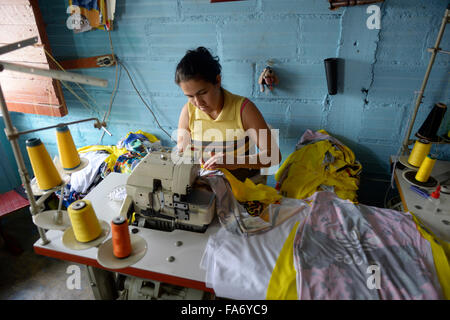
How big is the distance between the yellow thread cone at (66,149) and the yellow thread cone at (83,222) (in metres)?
0.29

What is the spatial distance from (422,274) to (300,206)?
56cm

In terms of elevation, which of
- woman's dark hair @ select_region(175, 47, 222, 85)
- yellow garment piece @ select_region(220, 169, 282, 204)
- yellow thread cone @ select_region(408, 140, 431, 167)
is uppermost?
woman's dark hair @ select_region(175, 47, 222, 85)

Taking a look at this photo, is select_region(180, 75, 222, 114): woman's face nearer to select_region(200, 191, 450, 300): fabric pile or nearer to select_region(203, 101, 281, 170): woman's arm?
select_region(203, 101, 281, 170): woman's arm

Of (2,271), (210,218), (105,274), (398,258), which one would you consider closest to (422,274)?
(398,258)

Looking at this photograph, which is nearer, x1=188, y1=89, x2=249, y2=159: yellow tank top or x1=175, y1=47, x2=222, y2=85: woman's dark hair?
x1=175, y1=47, x2=222, y2=85: woman's dark hair

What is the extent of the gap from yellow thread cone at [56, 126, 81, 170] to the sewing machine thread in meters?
0.45

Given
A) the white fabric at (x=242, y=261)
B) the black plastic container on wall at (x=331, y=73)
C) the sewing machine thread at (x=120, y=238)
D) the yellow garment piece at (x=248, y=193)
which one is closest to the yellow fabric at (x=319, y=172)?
the black plastic container on wall at (x=331, y=73)

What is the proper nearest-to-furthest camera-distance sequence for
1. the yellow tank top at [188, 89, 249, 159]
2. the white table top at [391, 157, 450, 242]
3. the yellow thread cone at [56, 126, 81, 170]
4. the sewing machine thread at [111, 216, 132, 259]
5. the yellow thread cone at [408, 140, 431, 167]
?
the sewing machine thread at [111, 216, 132, 259]
the yellow thread cone at [56, 126, 81, 170]
the white table top at [391, 157, 450, 242]
the yellow thread cone at [408, 140, 431, 167]
the yellow tank top at [188, 89, 249, 159]

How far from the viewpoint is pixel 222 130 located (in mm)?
1943

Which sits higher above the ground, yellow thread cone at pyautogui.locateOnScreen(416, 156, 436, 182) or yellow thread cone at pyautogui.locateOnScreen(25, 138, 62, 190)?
yellow thread cone at pyautogui.locateOnScreen(25, 138, 62, 190)

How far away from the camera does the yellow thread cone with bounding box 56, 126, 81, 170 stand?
1268mm

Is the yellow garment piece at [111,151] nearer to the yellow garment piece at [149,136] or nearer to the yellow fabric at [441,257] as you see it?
the yellow garment piece at [149,136]

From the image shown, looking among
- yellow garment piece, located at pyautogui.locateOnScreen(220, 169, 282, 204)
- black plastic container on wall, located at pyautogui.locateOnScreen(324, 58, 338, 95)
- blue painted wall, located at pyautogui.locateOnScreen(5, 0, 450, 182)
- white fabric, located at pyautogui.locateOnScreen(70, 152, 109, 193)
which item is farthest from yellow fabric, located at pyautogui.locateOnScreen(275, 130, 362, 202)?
white fabric, located at pyautogui.locateOnScreen(70, 152, 109, 193)

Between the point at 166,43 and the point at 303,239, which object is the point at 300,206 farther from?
the point at 166,43
